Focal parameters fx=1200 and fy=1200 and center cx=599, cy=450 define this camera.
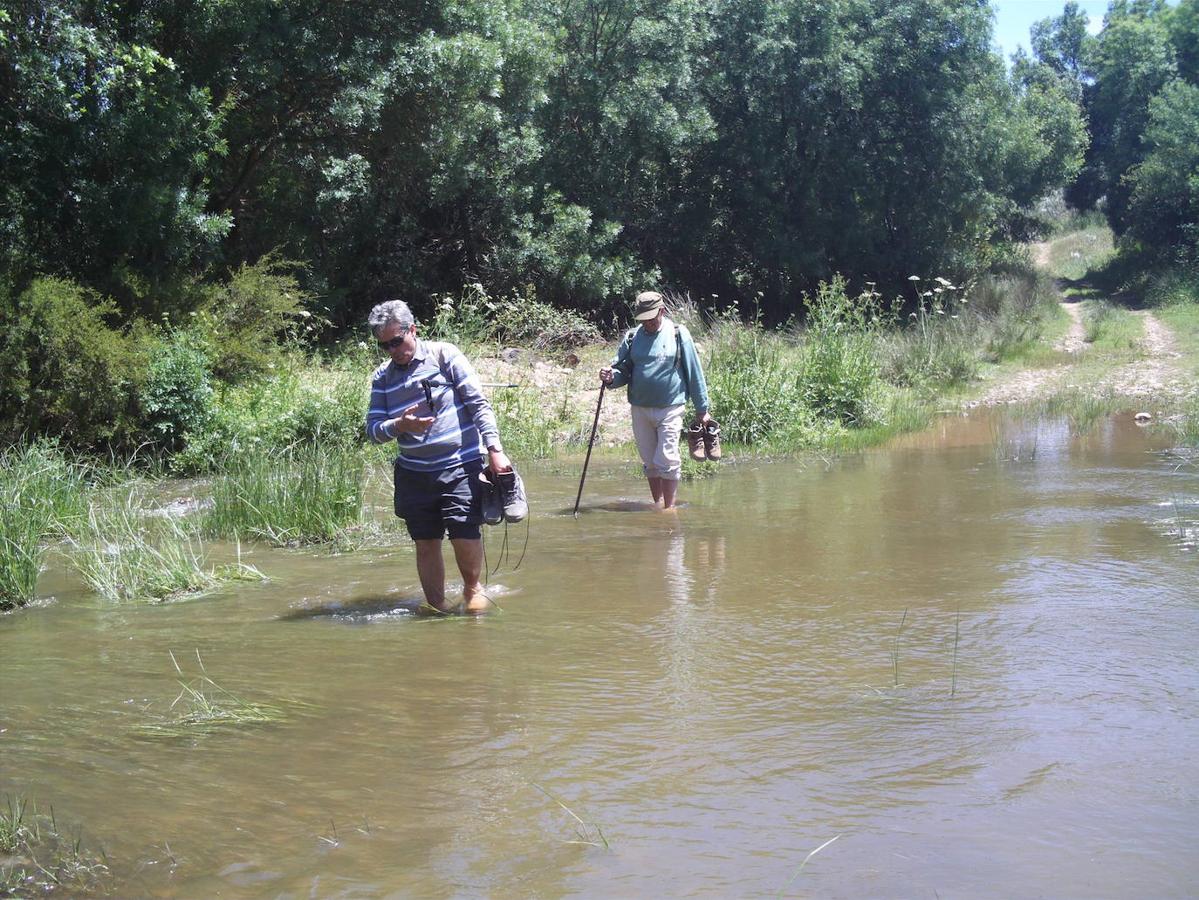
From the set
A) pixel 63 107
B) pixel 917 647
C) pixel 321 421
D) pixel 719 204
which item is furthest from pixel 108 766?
pixel 719 204

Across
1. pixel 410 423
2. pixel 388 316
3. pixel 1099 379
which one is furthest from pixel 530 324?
pixel 410 423

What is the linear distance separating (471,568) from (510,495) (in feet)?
1.87

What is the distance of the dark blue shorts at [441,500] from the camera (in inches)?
261

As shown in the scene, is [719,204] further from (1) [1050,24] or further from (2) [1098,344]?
(1) [1050,24]

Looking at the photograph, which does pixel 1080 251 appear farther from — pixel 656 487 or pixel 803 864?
pixel 803 864

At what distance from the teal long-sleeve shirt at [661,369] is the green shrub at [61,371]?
595 cm

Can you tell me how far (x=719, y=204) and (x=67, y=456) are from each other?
19.8 metres

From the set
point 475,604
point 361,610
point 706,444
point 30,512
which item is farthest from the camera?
point 706,444

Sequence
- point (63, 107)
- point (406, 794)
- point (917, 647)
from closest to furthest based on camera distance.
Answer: point (406, 794) < point (917, 647) < point (63, 107)

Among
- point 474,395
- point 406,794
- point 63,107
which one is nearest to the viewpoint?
point 406,794

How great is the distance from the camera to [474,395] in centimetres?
664

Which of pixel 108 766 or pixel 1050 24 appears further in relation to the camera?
pixel 1050 24

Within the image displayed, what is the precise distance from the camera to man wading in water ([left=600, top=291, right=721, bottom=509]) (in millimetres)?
9734

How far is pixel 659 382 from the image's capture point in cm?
976
